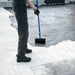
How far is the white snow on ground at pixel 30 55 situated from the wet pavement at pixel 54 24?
0.49m

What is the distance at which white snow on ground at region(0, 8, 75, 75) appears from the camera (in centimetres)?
429

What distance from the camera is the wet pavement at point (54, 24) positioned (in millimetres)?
6270

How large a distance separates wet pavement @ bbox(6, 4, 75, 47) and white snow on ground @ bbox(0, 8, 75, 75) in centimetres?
49

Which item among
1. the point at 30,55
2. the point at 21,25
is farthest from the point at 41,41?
the point at 21,25

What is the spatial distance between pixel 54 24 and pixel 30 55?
9.68ft

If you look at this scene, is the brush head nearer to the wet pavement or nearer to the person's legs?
the wet pavement

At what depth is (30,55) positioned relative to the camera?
4.88 meters

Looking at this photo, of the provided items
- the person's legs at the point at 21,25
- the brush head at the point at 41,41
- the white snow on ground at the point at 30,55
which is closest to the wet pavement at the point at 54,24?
the brush head at the point at 41,41

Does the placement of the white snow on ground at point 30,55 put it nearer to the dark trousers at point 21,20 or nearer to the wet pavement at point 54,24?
the dark trousers at point 21,20

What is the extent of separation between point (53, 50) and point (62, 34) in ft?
4.95

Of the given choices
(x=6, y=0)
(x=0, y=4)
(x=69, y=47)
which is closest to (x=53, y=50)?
(x=69, y=47)

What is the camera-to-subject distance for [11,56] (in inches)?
192

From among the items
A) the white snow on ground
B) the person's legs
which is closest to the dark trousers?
the person's legs

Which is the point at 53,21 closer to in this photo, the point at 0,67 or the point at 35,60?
the point at 35,60
